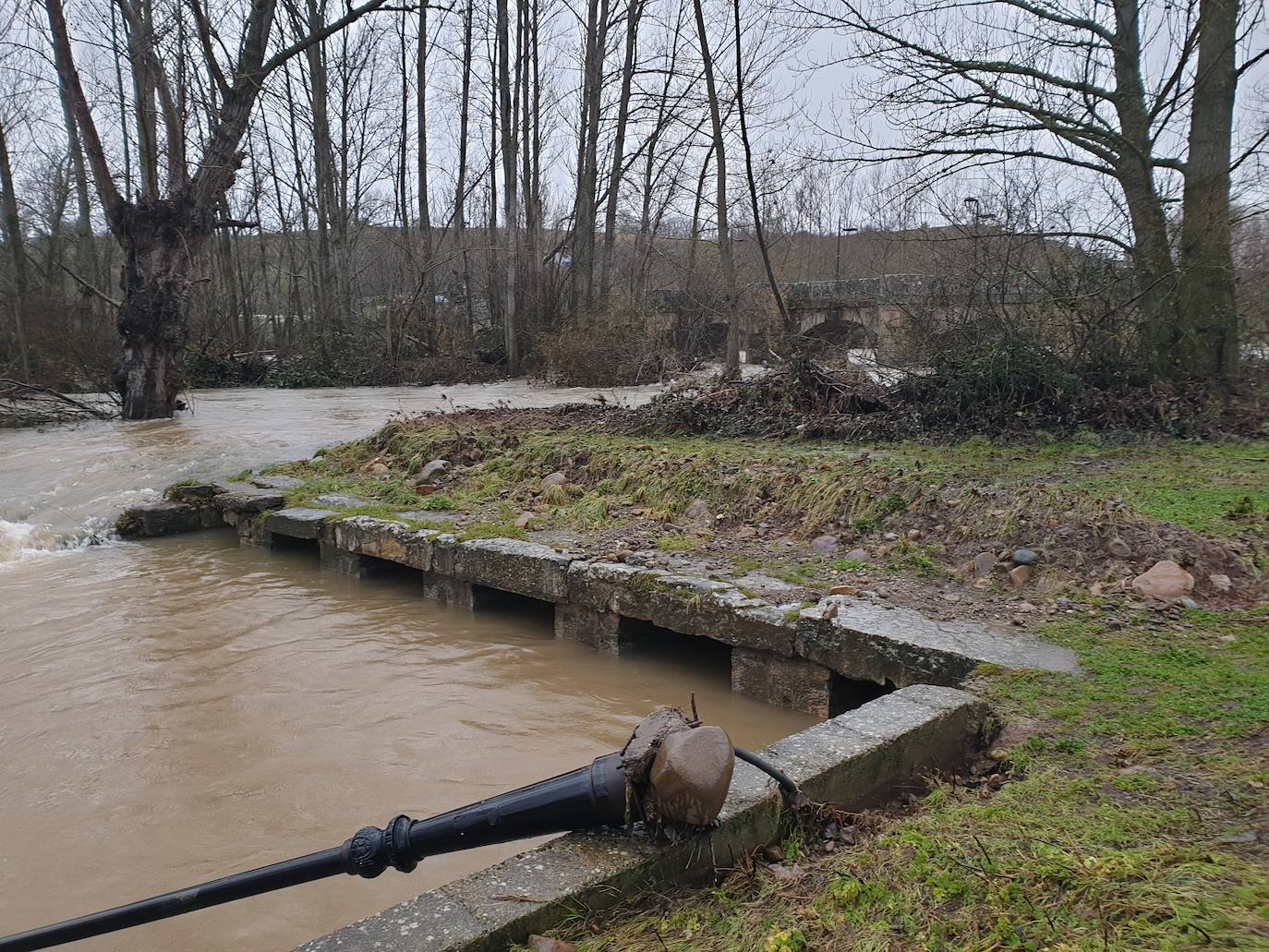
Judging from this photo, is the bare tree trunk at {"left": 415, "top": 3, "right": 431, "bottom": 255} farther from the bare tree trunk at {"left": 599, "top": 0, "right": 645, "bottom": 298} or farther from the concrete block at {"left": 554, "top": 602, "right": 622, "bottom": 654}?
the concrete block at {"left": 554, "top": 602, "right": 622, "bottom": 654}

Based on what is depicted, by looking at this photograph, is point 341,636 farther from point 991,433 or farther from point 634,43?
point 634,43

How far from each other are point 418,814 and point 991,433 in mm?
5838

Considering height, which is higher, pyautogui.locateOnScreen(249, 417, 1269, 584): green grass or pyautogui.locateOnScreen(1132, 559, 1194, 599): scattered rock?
pyautogui.locateOnScreen(249, 417, 1269, 584): green grass

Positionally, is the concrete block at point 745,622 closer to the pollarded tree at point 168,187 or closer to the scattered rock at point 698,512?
the scattered rock at point 698,512

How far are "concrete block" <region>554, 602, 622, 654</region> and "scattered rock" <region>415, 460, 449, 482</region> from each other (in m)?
3.18

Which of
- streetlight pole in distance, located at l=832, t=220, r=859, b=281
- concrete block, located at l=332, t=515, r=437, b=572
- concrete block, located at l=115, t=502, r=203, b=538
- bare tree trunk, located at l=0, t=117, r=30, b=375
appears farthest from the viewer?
streetlight pole in distance, located at l=832, t=220, r=859, b=281

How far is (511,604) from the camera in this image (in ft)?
20.2

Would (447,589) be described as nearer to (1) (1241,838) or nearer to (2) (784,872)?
(2) (784,872)

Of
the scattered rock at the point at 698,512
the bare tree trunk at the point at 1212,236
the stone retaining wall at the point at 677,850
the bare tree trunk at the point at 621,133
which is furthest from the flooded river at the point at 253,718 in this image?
the bare tree trunk at the point at 621,133

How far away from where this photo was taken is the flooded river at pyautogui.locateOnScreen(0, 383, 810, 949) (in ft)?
9.90

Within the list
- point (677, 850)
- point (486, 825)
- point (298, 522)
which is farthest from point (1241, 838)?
point (298, 522)

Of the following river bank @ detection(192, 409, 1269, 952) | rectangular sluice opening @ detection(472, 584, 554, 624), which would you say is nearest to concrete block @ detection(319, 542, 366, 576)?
river bank @ detection(192, 409, 1269, 952)

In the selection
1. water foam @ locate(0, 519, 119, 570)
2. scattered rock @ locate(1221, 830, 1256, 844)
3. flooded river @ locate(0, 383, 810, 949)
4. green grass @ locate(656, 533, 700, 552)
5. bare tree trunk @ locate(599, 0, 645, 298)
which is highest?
bare tree trunk @ locate(599, 0, 645, 298)

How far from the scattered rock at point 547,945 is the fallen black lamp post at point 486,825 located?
0.86 feet
